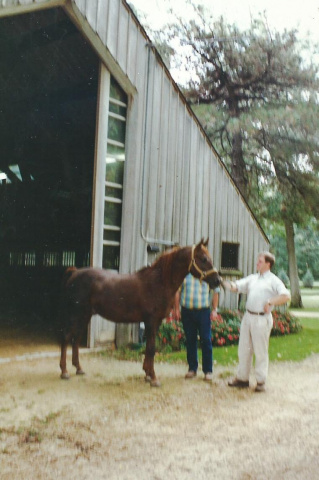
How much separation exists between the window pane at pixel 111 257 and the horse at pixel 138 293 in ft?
6.78

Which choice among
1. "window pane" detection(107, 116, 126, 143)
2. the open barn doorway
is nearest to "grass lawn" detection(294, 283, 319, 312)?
the open barn doorway

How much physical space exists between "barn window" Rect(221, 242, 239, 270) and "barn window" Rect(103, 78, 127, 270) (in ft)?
13.5

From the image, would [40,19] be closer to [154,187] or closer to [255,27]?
[154,187]

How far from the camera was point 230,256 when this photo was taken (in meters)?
13.3

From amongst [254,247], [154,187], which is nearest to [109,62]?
[154,187]

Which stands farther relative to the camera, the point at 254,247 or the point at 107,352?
the point at 254,247

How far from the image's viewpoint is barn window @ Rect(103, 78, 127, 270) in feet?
31.7

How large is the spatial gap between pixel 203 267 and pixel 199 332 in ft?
3.73

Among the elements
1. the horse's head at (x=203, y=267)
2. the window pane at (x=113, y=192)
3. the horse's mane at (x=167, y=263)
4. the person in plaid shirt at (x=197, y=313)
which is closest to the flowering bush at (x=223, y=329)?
the person in plaid shirt at (x=197, y=313)

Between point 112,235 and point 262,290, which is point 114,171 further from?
point 262,290

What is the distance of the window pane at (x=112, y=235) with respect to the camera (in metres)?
9.63

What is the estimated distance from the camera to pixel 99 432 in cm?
481

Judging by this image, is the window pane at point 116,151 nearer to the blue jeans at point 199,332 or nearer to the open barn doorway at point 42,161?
the open barn doorway at point 42,161

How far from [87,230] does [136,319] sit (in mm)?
7104
